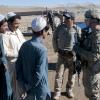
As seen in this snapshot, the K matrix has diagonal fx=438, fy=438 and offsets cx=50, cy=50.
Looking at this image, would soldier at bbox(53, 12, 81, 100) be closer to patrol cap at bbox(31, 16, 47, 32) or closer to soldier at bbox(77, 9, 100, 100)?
soldier at bbox(77, 9, 100, 100)

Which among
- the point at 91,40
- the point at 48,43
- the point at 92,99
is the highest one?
the point at 91,40

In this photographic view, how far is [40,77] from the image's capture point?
225 inches

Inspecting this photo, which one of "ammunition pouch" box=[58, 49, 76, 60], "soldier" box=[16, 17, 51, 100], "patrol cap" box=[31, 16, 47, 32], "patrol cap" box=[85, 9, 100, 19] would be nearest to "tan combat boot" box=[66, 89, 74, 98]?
"ammunition pouch" box=[58, 49, 76, 60]

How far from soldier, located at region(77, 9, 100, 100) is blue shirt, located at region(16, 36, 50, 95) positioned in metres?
1.29

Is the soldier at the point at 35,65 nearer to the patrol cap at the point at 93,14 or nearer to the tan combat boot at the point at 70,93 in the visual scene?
the patrol cap at the point at 93,14

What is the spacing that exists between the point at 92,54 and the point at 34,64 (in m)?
1.42

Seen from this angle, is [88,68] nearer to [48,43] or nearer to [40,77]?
[40,77]

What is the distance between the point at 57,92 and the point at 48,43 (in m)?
8.63

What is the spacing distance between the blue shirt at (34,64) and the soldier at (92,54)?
129cm

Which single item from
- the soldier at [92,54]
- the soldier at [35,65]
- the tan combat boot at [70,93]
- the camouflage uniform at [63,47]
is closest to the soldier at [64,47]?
the camouflage uniform at [63,47]

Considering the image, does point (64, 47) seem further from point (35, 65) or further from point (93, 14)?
point (35, 65)

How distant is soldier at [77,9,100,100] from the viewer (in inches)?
266

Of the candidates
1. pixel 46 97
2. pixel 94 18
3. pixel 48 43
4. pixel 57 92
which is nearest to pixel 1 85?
pixel 46 97

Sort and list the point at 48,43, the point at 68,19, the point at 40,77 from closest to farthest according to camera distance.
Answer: the point at 40,77
the point at 68,19
the point at 48,43
